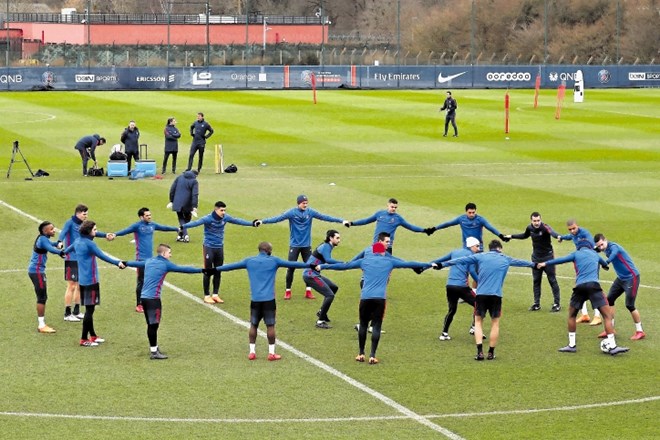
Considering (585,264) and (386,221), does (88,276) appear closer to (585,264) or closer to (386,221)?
(386,221)

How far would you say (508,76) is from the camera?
90.8 meters

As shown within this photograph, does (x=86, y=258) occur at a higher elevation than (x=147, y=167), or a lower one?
higher

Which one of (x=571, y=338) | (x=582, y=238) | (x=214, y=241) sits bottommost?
(x=571, y=338)

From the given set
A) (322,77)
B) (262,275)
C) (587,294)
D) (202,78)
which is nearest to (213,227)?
(262,275)

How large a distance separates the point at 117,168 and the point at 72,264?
20858 millimetres

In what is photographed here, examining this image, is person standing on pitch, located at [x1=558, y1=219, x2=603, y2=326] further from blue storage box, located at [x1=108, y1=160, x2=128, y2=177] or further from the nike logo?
the nike logo

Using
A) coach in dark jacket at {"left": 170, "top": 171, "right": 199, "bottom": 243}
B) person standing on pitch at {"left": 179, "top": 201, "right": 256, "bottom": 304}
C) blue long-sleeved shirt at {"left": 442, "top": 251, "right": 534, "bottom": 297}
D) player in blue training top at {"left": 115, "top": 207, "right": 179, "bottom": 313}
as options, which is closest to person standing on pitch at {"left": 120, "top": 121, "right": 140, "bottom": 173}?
coach in dark jacket at {"left": 170, "top": 171, "right": 199, "bottom": 243}

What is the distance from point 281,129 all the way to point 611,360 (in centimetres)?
4061

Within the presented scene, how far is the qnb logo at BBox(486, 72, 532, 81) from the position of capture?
297 ft

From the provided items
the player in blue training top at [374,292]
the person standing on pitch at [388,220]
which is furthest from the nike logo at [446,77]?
the player in blue training top at [374,292]

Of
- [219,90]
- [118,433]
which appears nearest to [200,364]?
[118,433]

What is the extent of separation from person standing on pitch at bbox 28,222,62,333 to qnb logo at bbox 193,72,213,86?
6314cm

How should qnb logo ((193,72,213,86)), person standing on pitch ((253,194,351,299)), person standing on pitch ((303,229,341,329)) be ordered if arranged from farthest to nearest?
qnb logo ((193,72,213,86)) → person standing on pitch ((253,194,351,299)) → person standing on pitch ((303,229,341,329))

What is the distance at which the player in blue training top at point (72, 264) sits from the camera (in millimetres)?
24006
